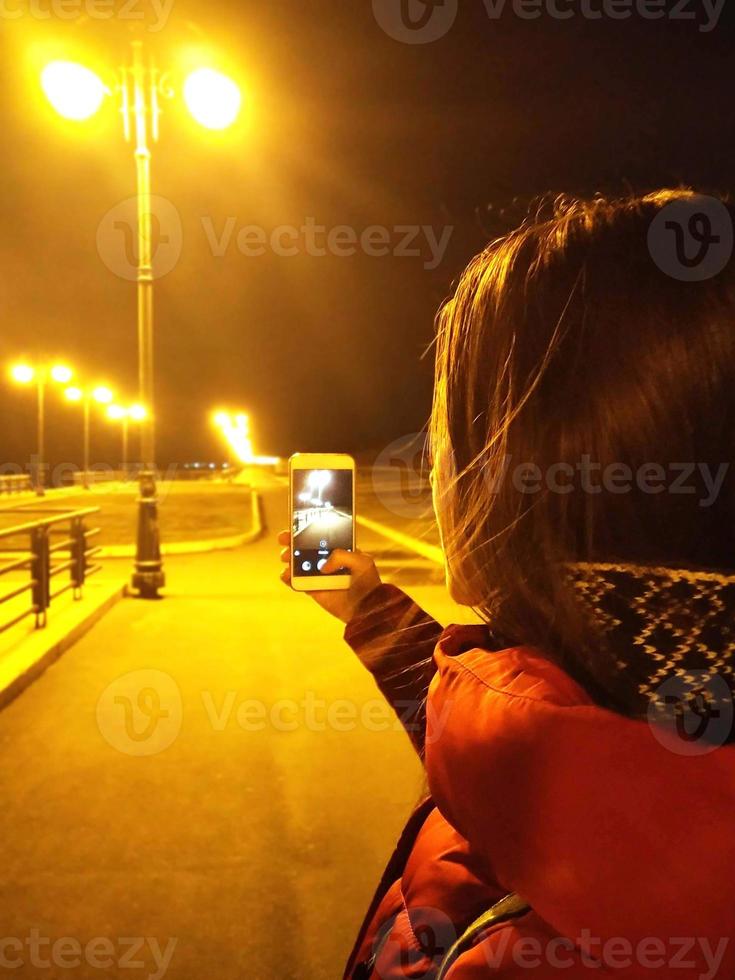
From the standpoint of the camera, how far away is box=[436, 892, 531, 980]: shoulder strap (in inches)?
33.2

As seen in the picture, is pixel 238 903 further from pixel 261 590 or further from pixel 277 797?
pixel 261 590

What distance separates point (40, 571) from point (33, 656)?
56.9 inches

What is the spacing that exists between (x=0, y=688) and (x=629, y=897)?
229 inches

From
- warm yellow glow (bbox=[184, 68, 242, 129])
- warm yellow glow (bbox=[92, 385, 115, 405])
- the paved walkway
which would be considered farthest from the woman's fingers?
warm yellow glow (bbox=[92, 385, 115, 405])

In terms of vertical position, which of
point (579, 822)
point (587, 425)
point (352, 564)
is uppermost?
point (587, 425)

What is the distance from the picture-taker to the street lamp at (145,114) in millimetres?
9102

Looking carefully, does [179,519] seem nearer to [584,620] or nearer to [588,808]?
[584,620]

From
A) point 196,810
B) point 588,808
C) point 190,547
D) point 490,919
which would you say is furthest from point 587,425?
point 190,547

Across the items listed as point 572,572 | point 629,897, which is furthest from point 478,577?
point 629,897

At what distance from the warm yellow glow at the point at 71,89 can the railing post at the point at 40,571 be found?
4819 millimetres

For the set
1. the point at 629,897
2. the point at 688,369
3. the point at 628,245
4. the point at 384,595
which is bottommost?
the point at 629,897

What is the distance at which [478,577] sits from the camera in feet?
A: 3.31

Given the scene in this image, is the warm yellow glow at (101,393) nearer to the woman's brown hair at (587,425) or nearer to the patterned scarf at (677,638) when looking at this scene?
the woman's brown hair at (587,425)

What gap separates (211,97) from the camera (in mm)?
9172
